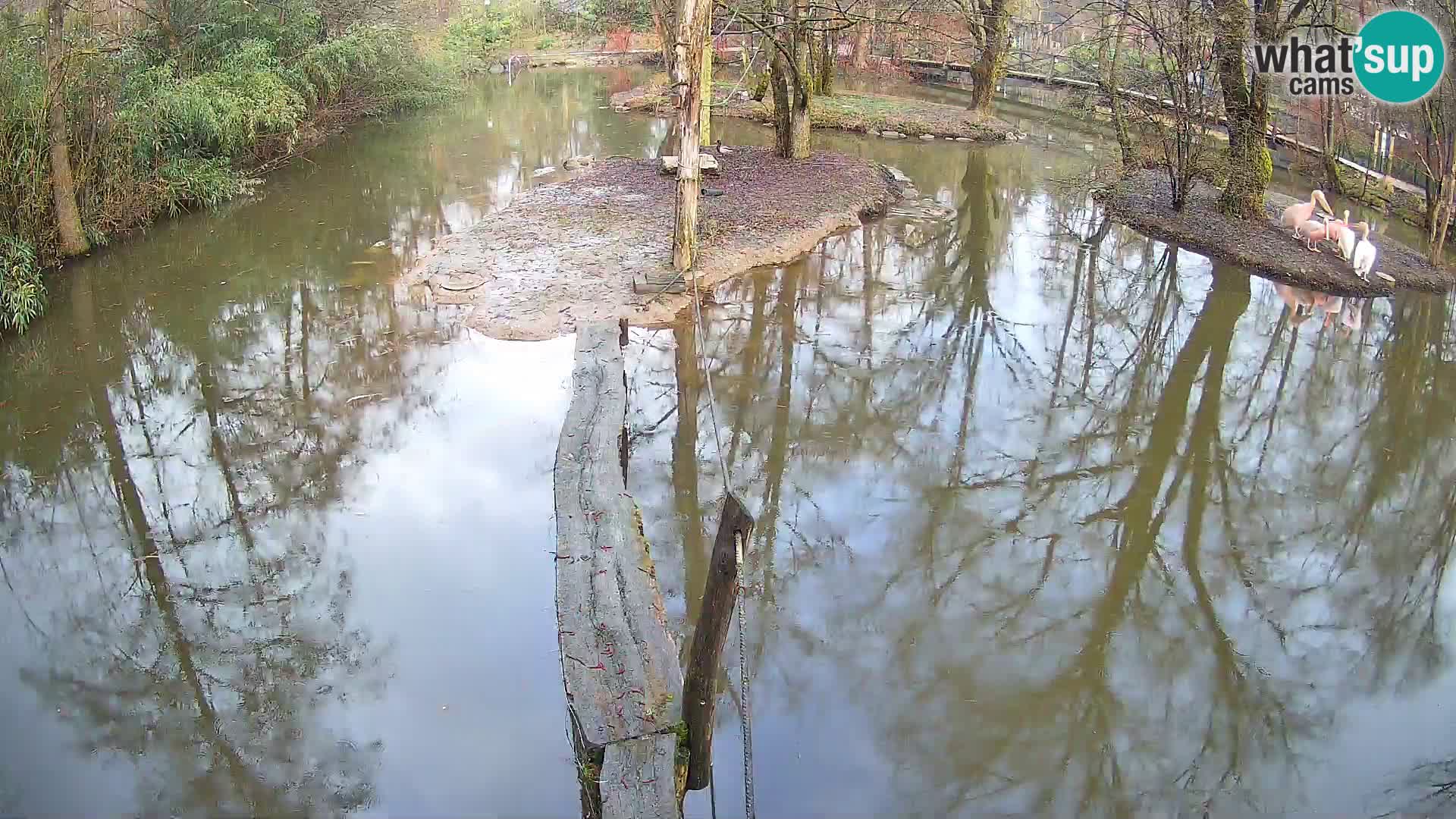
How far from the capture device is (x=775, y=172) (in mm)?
15297

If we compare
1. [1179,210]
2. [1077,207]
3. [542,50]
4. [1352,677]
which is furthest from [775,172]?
[542,50]

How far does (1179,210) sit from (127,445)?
12.1 metres

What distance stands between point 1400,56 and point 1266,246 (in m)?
2.69

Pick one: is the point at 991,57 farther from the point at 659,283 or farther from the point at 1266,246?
the point at 659,283

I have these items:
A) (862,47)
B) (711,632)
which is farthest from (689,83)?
(862,47)

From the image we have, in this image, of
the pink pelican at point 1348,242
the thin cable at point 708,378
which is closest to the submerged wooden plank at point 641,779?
the thin cable at point 708,378

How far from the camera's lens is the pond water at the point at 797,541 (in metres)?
4.66

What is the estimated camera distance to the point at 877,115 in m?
20.8

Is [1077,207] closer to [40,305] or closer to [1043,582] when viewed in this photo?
[1043,582]

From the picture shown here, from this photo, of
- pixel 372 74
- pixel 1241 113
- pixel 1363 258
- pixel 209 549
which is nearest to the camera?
pixel 209 549

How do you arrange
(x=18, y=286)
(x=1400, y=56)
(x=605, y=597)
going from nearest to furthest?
(x=605, y=597)
(x=18, y=286)
(x=1400, y=56)

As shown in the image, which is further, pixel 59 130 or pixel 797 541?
pixel 59 130

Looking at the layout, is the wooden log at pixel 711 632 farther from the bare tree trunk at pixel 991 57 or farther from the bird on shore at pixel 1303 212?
the bare tree trunk at pixel 991 57

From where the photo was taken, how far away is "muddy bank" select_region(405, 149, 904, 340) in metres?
9.80
